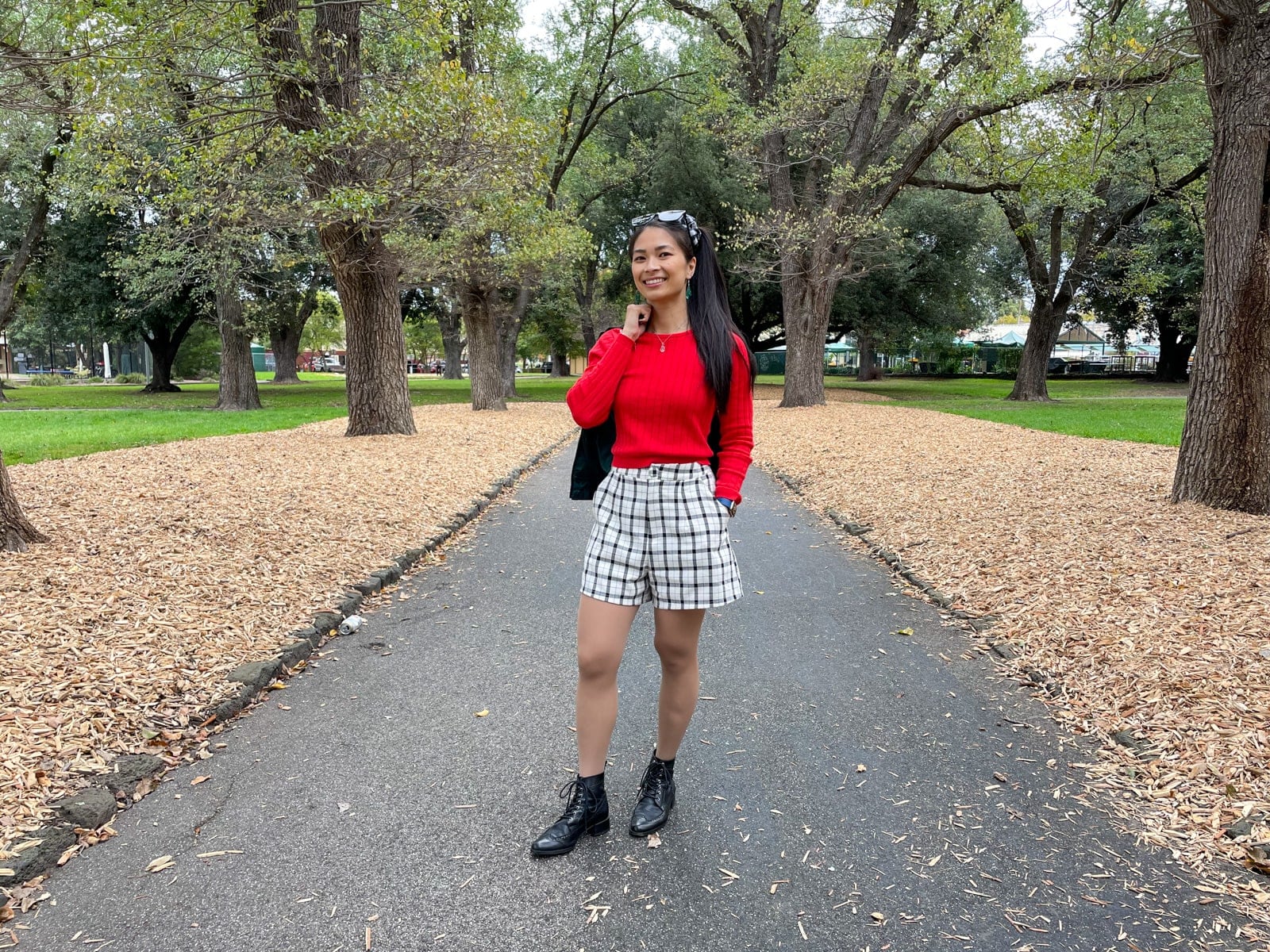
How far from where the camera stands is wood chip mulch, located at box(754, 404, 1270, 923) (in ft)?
9.14

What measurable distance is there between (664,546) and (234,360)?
22.3 meters

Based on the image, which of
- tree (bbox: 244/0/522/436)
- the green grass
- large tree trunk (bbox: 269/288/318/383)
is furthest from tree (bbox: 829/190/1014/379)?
large tree trunk (bbox: 269/288/318/383)

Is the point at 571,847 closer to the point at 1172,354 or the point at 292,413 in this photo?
the point at 292,413

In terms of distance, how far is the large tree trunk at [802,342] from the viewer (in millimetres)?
20297

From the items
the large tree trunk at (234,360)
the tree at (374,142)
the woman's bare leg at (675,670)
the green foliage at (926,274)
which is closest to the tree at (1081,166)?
the green foliage at (926,274)

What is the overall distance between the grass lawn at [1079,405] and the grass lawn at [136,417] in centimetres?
1369

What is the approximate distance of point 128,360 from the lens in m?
60.1

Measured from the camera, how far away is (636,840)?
262 cm

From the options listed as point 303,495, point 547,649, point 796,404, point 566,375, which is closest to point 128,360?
point 566,375

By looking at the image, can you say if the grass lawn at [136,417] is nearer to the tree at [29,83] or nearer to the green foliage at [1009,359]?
the tree at [29,83]

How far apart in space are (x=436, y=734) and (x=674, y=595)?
4.72 ft

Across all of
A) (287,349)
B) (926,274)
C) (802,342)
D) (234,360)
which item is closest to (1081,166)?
(802,342)

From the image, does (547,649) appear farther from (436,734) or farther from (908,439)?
(908,439)

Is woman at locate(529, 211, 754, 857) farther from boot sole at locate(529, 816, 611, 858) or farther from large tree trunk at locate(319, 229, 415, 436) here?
large tree trunk at locate(319, 229, 415, 436)
